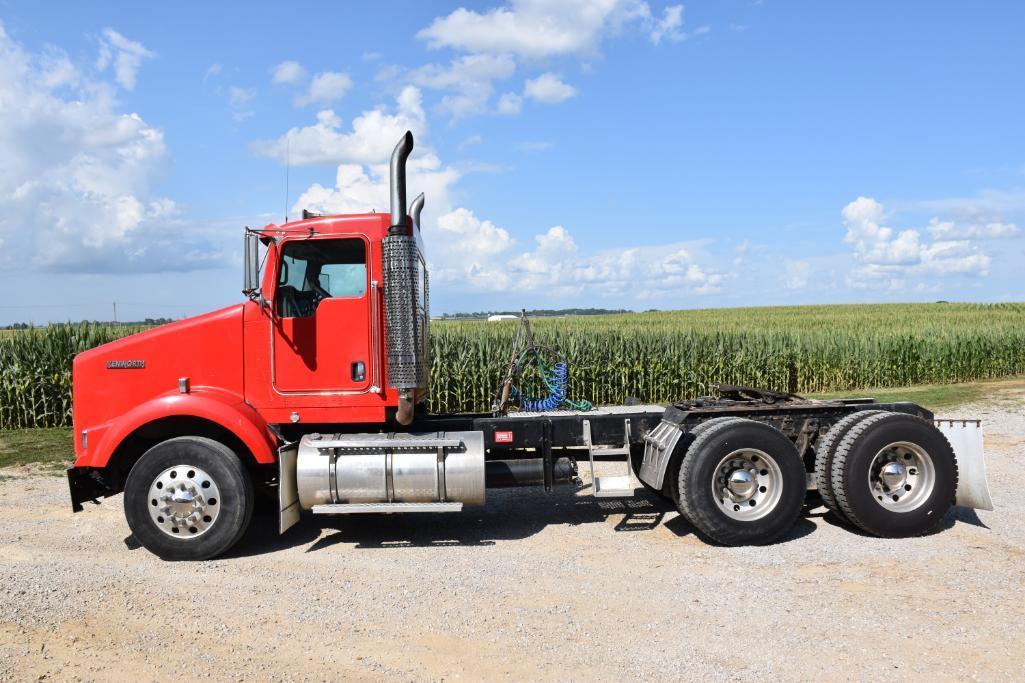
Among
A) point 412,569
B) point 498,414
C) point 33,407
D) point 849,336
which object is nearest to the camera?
point 412,569

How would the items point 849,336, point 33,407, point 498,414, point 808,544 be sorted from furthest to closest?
1. point 849,336
2. point 33,407
3. point 498,414
4. point 808,544

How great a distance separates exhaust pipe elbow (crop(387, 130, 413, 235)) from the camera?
270 inches

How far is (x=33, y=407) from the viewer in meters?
16.1

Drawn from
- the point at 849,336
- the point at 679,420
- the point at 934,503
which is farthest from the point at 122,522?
the point at 849,336

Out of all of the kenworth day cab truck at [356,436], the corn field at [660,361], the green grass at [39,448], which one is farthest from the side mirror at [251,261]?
the corn field at [660,361]

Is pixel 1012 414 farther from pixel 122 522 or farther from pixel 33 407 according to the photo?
pixel 33 407

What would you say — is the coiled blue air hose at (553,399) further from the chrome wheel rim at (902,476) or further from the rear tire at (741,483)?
the chrome wheel rim at (902,476)

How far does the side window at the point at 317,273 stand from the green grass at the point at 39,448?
259 inches

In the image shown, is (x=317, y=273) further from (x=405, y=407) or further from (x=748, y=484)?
(x=748, y=484)

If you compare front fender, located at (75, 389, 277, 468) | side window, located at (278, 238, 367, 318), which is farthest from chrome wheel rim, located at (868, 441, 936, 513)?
front fender, located at (75, 389, 277, 468)

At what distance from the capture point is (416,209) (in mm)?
7723

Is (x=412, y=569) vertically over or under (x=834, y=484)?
under

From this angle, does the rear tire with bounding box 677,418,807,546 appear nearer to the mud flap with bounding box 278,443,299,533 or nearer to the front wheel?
the mud flap with bounding box 278,443,299,533

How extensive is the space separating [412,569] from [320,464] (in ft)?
4.10
